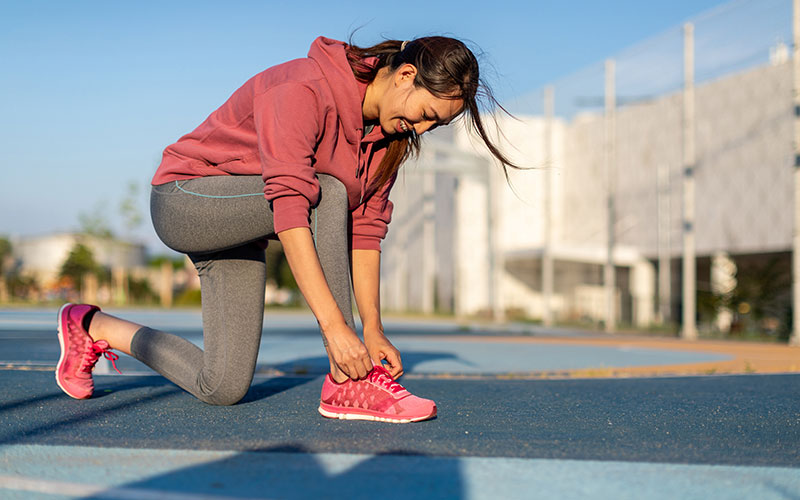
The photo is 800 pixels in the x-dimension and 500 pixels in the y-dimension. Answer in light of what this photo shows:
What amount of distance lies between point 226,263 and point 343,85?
76 cm

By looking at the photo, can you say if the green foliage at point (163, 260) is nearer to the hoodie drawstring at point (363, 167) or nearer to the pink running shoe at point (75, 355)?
the pink running shoe at point (75, 355)

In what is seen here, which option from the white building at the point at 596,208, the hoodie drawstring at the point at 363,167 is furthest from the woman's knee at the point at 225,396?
the white building at the point at 596,208

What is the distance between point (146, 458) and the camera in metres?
1.62

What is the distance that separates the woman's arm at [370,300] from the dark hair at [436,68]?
377 mm

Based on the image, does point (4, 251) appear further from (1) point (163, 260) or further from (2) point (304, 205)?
(2) point (304, 205)

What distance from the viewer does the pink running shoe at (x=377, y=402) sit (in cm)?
219

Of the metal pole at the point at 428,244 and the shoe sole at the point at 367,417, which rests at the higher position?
the metal pole at the point at 428,244

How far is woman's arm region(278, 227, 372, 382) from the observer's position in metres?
2.06

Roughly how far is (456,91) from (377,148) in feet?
1.62

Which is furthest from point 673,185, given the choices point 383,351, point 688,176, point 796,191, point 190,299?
point 383,351

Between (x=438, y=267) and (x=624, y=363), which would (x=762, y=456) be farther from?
(x=438, y=267)

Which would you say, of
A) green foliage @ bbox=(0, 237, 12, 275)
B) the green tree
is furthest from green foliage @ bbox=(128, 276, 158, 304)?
green foliage @ bbox=(0, 237, 12, 275)

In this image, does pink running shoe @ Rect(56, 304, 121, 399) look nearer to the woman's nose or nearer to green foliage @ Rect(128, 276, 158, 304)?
the woman's nose

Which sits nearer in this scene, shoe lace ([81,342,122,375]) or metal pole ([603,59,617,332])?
shoe lace ([81,342,122,375])
